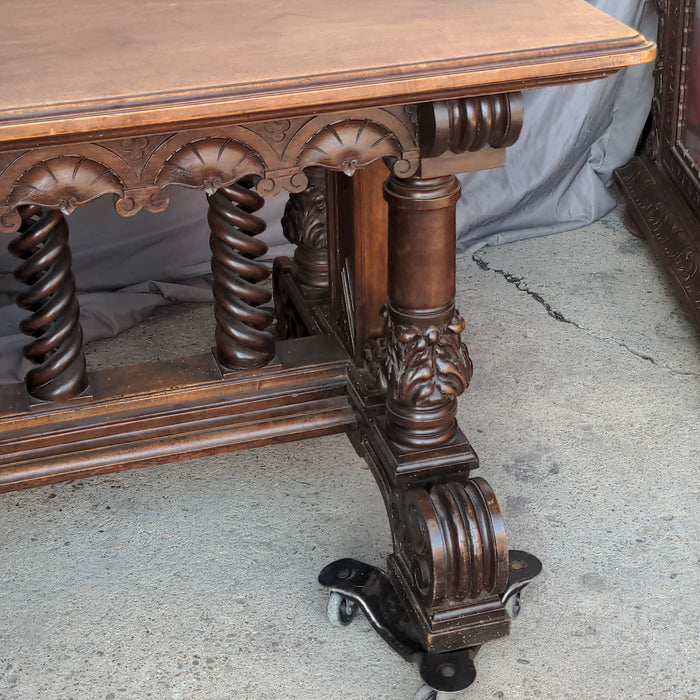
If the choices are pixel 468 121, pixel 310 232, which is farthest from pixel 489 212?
pixel 468 121

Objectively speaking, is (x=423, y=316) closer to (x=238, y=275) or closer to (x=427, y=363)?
(x=427, y=363)

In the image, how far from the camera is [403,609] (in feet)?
5.70

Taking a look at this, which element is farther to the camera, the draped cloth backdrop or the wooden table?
the draped cloth backdrop

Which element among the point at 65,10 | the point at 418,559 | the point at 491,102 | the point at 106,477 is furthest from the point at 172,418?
the point at 491,102

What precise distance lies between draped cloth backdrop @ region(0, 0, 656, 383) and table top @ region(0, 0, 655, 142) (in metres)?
1.30

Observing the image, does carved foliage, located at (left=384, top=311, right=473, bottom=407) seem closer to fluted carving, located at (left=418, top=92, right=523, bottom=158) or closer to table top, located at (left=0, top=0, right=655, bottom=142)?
fluted carving, located at (left=418, top=92, right=523, bottom=158)

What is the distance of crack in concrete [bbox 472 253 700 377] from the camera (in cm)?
251

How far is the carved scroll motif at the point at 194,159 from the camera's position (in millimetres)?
1310

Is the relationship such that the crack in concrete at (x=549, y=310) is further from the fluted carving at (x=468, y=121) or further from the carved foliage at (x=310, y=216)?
the fluted carving at (x=468, y=121)

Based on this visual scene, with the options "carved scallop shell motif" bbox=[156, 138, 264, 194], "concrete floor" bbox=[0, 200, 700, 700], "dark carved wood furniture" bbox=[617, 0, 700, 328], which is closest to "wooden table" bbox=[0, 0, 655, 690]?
"carved scallop shell motif" bbox=[156, 138, 264, 194]

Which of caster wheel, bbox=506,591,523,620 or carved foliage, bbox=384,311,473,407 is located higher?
carved foliage, bbox=384,311,473,407

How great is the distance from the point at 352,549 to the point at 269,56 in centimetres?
98

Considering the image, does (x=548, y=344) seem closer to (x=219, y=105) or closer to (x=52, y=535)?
(x=52, y=535)

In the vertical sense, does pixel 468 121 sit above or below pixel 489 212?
above
